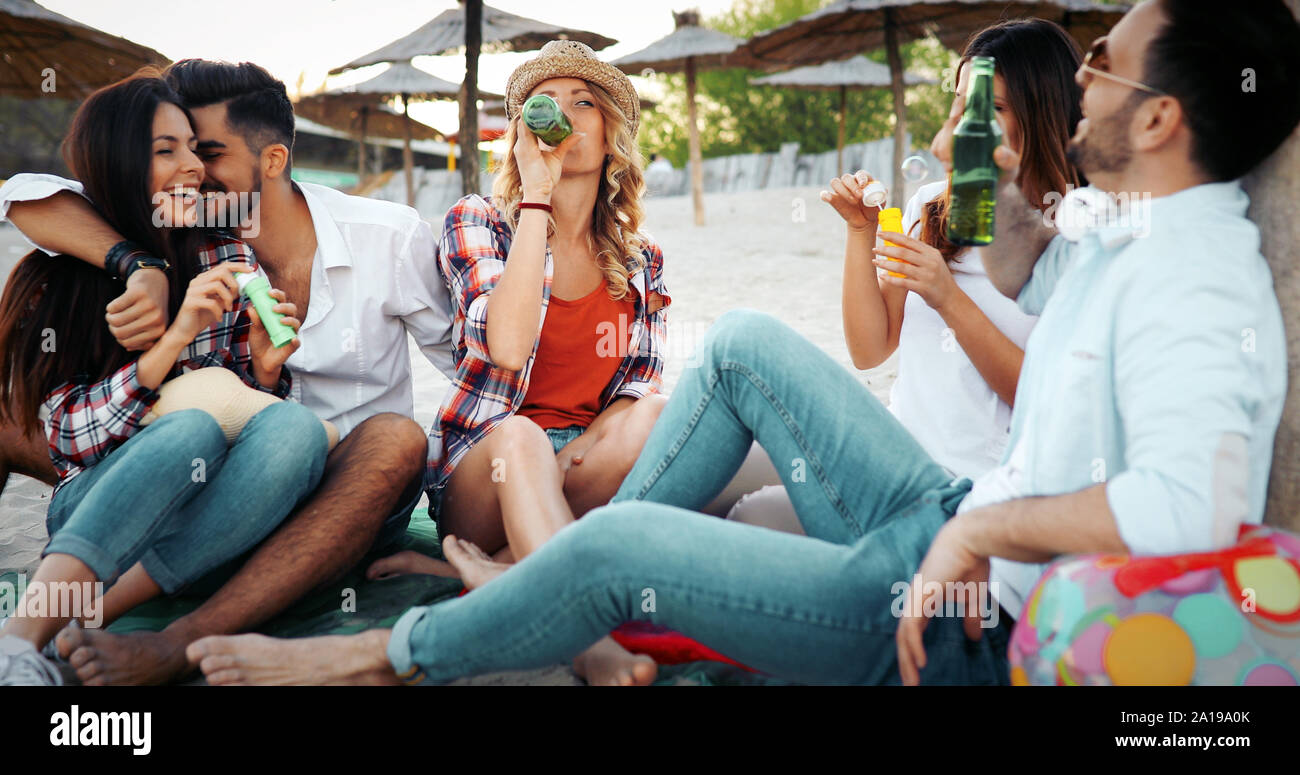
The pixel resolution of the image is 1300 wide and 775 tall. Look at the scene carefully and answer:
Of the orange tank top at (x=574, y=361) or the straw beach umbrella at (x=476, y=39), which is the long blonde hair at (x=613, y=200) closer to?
the orange tank top at (x=574, y=361)

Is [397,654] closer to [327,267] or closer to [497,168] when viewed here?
[327,267]

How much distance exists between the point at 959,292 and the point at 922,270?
0.39 feet

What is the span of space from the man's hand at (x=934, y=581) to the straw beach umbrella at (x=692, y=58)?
1312 cm

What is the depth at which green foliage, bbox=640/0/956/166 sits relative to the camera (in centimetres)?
2953

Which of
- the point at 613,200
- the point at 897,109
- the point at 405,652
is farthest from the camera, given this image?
the point at 897,109

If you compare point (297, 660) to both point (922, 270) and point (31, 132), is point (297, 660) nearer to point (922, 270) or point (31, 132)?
point (922, 270)

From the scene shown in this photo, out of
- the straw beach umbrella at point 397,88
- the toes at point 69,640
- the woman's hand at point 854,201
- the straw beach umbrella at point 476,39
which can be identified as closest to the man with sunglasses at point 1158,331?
the woman's hand at point 854,201

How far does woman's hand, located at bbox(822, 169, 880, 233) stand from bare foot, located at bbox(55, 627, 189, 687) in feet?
6.49

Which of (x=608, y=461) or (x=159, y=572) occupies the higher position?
(x=608, y=461)

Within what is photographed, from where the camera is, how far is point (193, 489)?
2.17m

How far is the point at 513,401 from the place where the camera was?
2.71 metres

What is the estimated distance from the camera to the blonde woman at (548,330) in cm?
244

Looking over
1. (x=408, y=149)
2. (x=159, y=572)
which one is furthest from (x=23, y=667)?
(x=408, y=149)
